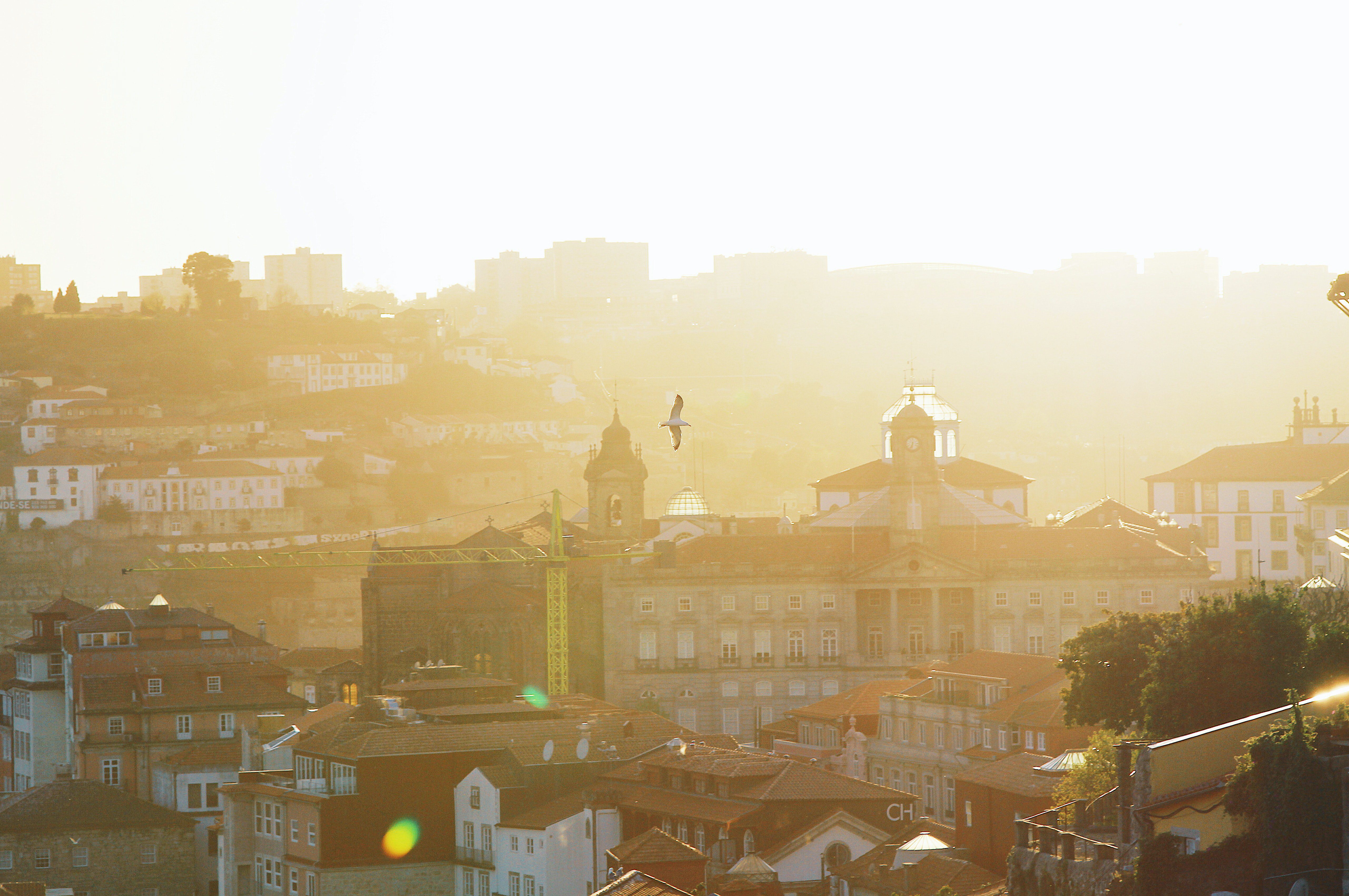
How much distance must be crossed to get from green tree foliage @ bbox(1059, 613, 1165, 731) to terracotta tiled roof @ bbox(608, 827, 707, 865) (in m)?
9.18

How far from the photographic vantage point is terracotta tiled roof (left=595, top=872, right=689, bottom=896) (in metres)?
42.7

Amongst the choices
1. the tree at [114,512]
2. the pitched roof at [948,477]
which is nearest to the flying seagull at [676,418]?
the pitched roof at [948,477]

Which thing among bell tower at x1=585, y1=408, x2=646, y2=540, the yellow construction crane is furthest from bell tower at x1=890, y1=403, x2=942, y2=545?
bell tower at x1=585, y1=408, x2=646, y2=540

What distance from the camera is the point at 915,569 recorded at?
9125cm

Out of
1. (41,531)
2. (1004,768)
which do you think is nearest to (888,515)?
(1004,768)

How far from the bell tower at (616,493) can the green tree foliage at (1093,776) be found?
54.9 meters

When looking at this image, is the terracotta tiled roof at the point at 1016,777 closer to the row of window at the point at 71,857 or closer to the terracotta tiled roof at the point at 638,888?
the terracotta tiled roof at the point at 638,888

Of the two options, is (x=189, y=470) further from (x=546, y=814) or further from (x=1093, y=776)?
(x=1093, y=776)

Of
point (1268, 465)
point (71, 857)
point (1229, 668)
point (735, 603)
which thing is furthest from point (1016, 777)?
point (1268, 465)

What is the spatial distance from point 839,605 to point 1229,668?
49.9 m

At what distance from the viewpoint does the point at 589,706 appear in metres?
69.2

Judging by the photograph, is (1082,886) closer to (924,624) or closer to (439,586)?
(924,624)

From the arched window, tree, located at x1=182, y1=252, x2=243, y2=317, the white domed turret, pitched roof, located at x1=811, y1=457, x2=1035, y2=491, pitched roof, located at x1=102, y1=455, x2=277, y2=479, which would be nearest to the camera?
the arched window

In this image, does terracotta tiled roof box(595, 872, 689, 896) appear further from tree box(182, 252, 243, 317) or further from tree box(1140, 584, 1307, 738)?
tree box(182, 252, 243, 317)
